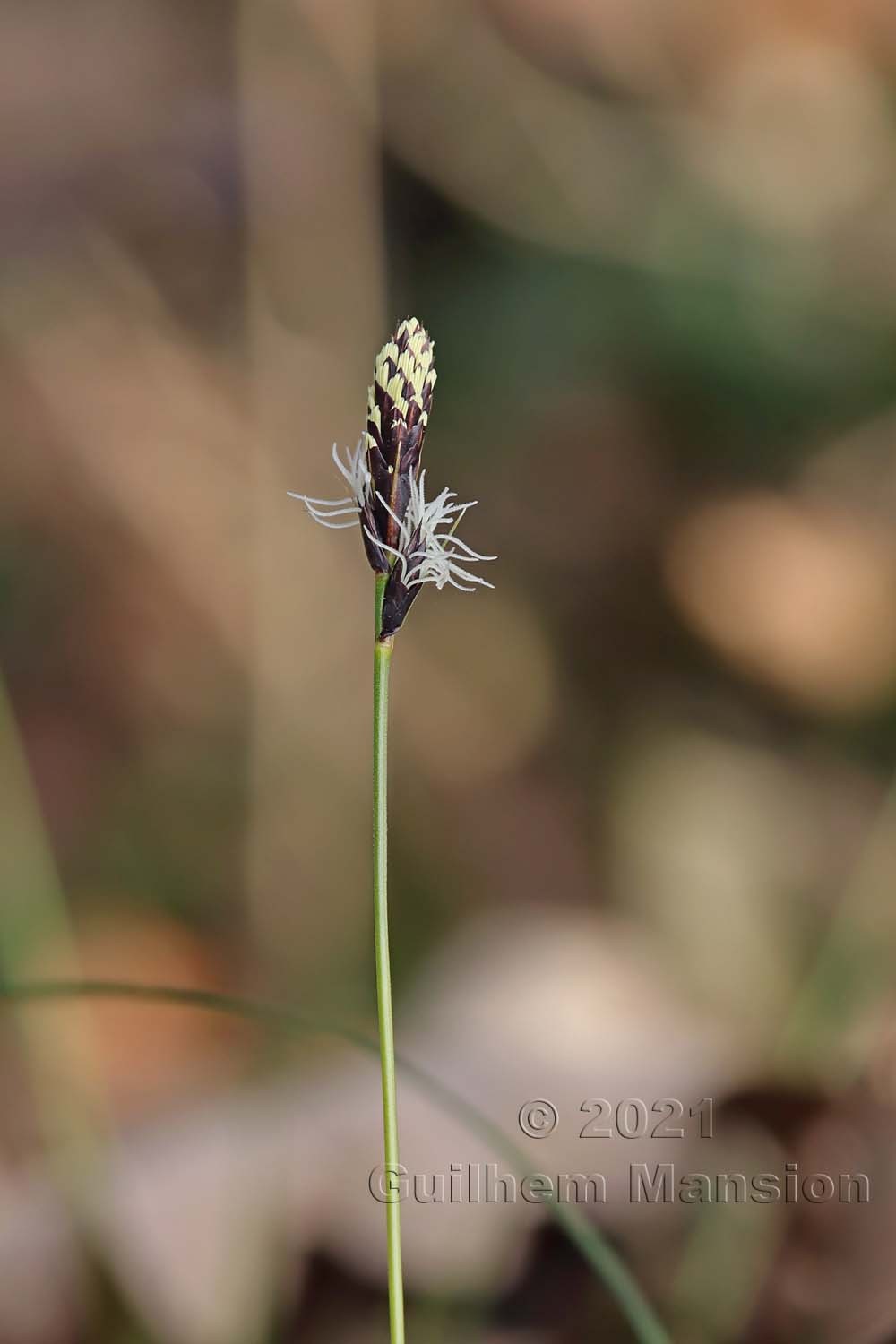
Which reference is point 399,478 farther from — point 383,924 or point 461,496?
point 461,496

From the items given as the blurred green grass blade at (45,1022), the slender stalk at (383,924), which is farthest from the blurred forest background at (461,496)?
the slender stalk at (383,924)

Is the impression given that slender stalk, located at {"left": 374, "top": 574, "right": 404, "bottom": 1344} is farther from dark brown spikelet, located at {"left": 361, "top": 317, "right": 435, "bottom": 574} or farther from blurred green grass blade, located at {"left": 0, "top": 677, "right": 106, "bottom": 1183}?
blurred green grass blade, located at {"left": 0, "top": 677, "right": 106, "bottom": 1183}

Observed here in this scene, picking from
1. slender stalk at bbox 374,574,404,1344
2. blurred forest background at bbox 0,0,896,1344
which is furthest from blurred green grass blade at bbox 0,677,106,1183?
slender stalk at bbox 374,574,404,1344

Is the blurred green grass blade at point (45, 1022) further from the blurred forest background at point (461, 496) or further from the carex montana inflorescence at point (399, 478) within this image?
the carex montana inflorescence at point (399, 478)

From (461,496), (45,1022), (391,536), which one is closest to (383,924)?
(391,536)

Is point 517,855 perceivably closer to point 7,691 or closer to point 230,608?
point 230,608
